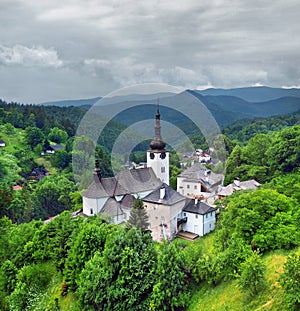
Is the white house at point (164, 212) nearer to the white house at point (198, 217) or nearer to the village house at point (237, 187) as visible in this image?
the white house at point (198, 217)

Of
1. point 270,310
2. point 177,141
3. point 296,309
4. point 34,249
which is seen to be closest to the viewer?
point 296,309

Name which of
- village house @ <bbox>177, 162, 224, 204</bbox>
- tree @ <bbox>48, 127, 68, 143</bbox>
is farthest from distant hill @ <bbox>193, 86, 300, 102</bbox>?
village house @ <bbox>177, 162, 224, 204</bbox>

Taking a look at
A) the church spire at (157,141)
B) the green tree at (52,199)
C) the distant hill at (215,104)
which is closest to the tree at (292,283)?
the distant hill at (215,104)

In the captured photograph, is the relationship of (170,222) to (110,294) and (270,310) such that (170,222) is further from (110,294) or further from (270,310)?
(270,310)

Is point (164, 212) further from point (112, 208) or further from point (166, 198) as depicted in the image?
point (112, 208)

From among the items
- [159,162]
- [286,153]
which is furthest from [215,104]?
[159,162]

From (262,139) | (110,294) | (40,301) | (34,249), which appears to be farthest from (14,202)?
(262,139)
